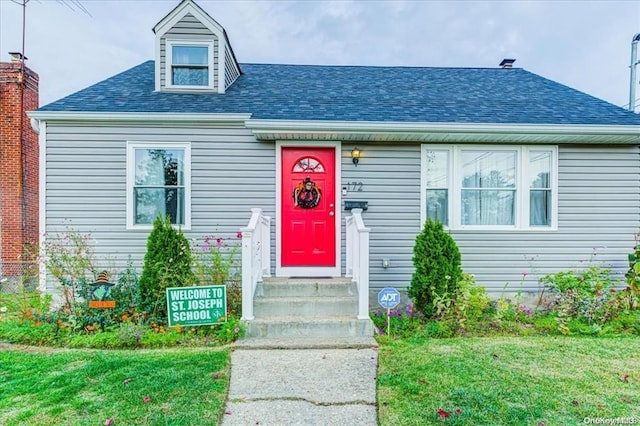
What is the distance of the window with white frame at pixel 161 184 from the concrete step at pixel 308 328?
235cm

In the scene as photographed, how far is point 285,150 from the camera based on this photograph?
6.15m

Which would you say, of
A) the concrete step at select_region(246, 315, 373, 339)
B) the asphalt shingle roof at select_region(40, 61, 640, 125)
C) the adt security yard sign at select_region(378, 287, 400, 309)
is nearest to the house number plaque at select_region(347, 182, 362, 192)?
the asphalt shingle roof at select_region(40, 61, 640, 125)

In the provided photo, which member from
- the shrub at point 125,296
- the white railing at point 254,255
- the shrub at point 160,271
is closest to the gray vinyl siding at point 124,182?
the white railing at point 254,255

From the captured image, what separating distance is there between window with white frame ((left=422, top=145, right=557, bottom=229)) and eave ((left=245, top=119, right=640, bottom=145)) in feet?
1.27

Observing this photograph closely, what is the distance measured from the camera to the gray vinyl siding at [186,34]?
6.70 meters

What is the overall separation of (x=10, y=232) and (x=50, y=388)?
8.67 meters

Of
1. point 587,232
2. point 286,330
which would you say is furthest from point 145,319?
point 587,232

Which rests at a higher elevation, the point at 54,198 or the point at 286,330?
the point at 54,198

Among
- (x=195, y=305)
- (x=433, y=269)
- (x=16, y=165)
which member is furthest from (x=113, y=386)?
(x=16, y=165)

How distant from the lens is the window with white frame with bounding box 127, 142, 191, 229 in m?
6.00

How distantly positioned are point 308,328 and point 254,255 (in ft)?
4.07

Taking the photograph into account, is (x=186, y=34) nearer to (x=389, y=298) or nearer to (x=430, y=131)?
(x=430, y=131)

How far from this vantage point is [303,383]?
3455mm

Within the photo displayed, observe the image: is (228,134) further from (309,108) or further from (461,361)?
(461,361)
